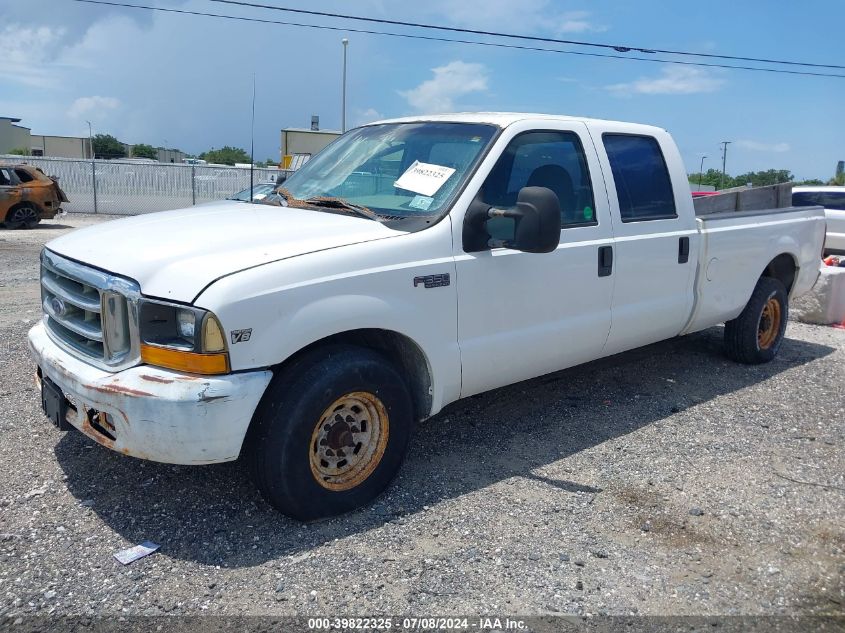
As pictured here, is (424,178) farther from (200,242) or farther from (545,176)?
(200,242)

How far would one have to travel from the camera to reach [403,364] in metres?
4.05

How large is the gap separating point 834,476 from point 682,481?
0.96 metres

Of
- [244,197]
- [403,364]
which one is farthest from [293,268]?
[244,197]

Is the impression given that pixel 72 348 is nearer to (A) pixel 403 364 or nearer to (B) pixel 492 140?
(A) pixel 403 364

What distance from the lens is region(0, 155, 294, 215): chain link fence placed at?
24.7m

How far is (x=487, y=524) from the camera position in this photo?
373 centimetres

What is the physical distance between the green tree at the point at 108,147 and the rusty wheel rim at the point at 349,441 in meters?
71.3

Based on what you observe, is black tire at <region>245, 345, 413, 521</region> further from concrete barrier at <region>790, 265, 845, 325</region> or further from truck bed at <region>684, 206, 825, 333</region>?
concrete barrier at <region>790, 265, 845, 325</region>

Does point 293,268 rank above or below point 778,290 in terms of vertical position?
above

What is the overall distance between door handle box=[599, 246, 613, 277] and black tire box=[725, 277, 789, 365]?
2262 millimetres

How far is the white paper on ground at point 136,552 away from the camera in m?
3.31

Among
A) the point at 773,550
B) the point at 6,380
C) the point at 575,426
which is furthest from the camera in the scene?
the point at 6,380

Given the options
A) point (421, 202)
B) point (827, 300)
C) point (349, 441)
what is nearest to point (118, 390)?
point (349, 441)

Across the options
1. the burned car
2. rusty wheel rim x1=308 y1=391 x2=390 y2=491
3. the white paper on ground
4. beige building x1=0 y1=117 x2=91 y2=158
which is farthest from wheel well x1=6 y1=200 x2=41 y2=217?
beige building x1=0 y1=117 x2=91 y2=158
